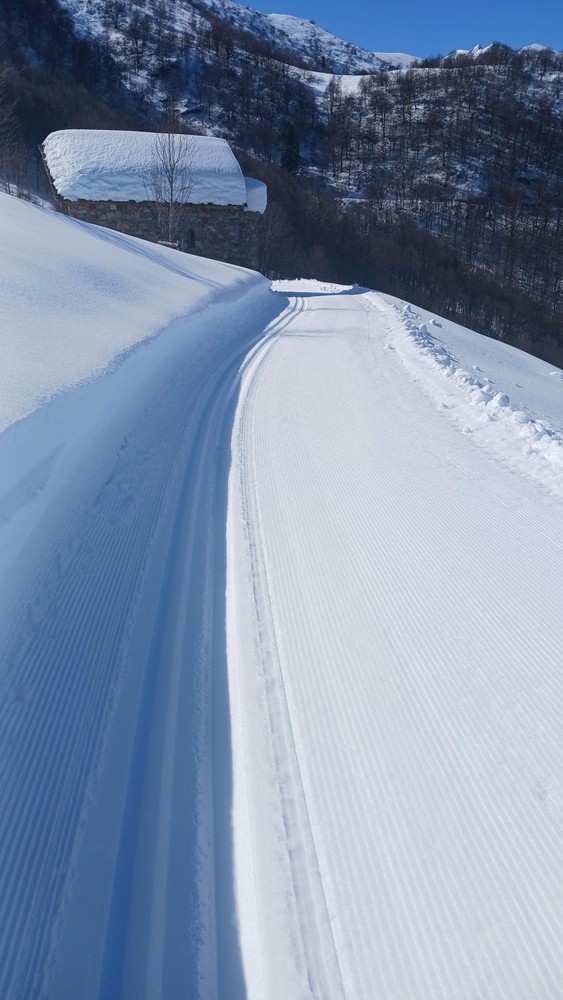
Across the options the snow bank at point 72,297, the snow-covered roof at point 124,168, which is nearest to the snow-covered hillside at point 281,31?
the snow-covered roof at point 124,168

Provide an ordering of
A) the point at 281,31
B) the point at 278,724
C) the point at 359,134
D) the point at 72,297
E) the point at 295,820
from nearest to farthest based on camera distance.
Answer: the point at 295,820 < the point at 278,724 < the point at 72,297 < the point at 359,134 < the point at 281,31

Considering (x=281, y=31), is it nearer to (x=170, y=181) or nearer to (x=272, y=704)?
(x=170, y=181)

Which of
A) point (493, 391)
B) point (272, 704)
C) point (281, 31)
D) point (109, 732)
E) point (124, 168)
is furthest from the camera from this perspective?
point (281, 31)

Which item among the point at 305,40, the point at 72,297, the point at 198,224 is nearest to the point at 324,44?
the point at 305,40

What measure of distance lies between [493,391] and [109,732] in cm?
637

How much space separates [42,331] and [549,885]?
21.1 ft

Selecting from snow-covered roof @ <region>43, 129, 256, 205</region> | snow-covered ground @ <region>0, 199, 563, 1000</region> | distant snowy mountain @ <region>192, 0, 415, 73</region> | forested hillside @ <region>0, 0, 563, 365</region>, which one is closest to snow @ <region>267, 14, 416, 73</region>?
distant snowy mountain @ <region>192, 0, 415, 73</region>

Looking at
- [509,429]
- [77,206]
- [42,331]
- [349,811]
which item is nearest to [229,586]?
[349,811]

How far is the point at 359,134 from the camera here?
79.2 metres

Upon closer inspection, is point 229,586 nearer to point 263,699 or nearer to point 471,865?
point 263,699

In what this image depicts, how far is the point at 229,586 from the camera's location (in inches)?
150

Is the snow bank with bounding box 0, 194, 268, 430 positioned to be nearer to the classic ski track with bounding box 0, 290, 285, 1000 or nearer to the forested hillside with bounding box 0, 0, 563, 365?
the classic ski track with bounding box 0, 290, 285, 1000

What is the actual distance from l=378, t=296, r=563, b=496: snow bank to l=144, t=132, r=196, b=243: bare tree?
13603mm

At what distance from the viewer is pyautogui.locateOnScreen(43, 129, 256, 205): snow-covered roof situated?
2644 cm
